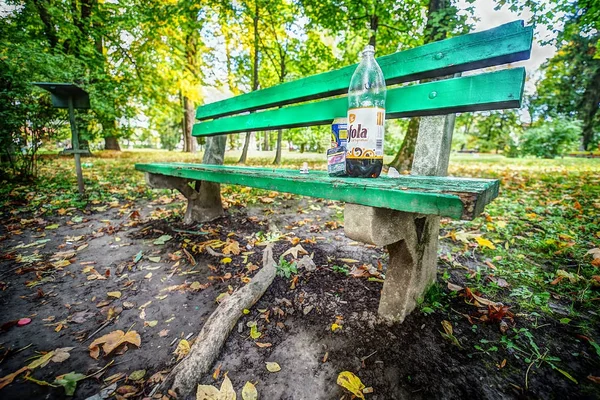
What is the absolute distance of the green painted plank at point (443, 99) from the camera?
107 cm

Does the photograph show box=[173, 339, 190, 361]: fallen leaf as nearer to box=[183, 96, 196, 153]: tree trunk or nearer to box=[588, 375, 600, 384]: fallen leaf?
box=[588, 375, 600, 384]: fallen leaf

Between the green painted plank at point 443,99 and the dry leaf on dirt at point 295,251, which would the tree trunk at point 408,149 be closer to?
the dry leaf on dirt at point 295,251

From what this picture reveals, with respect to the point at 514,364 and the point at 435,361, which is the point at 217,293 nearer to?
the point at 435,361

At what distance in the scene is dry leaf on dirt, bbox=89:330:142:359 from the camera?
1483 mm

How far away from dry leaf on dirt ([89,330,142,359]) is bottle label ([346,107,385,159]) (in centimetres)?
170

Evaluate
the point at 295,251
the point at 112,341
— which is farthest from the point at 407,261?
the point at 112,341

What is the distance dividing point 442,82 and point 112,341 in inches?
91.7

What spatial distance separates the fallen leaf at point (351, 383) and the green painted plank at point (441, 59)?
158cm

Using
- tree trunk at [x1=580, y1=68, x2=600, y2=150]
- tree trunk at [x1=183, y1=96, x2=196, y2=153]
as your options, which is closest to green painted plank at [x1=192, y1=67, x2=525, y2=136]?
tree trunk at [x1=183, y1=96, x2=196, y2=153]

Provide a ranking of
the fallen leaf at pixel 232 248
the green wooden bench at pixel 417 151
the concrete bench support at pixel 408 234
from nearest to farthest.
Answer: the green wooden bench at pixel 417 151 < the concrete bench support at pixel 408 234 < the fallen leaf at pixel 232 248

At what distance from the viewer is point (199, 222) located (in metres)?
3.23

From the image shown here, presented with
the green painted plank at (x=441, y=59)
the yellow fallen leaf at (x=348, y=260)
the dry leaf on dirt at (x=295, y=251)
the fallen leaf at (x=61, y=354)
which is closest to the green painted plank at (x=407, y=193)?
the green painted plank at (x=441, y=59)

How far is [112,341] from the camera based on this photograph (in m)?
1.55

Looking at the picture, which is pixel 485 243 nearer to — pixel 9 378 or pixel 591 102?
pixel 9 378
